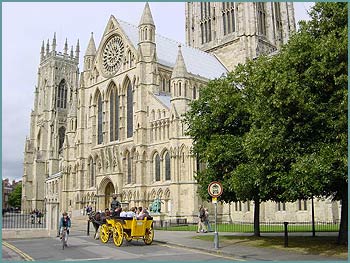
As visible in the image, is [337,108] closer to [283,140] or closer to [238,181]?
[283,140]

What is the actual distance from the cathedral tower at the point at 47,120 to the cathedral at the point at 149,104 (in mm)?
12517

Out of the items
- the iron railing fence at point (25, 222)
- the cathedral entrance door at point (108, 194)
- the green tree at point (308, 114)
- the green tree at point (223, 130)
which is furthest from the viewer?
the cathedral entrance door at point (108, 194)

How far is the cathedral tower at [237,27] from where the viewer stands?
200ft

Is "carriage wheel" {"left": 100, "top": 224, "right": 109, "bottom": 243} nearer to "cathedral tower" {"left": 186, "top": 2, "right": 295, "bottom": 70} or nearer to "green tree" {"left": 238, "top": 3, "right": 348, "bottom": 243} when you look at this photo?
"green tree" {"left": 238, "top": 3, "right": 348, "bottom": 243}

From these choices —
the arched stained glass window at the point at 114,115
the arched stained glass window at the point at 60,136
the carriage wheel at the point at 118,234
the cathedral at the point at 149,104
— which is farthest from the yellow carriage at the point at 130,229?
the arched stained glass window at the point at 60,136

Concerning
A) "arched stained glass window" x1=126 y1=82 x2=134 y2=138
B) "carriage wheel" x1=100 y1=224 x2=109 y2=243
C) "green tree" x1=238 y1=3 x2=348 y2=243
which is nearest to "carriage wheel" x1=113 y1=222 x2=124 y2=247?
"carriage wheel" x1=100 y1=224 x2=109 y2=243

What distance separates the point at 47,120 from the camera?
299 feet

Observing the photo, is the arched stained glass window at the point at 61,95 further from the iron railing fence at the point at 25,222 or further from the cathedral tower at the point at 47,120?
the iron railing fence at the point at 25,222

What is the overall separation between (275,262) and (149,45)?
3649 cm

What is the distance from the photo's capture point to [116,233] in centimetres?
1869

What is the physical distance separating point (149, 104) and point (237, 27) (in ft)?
82.1

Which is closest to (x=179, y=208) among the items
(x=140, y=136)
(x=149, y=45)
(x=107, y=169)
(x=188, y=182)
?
(x=188, y=182)

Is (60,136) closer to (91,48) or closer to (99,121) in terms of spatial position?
(91,48)

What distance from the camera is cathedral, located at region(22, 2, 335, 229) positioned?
40.8 m
